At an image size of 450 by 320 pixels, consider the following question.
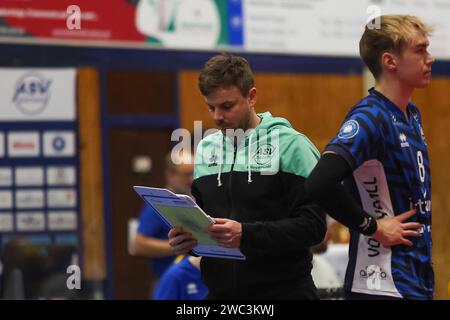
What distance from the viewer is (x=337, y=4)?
10602mm

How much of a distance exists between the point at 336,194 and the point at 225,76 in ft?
2.60

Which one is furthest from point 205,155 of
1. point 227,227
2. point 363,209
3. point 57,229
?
point 57,229

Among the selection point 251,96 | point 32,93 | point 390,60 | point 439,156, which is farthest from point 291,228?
Result: point 439,156

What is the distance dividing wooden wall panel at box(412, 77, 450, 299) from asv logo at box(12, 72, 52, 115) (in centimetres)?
442

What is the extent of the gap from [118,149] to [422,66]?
642cm

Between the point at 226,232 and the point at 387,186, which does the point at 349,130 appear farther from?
the point at 226,232

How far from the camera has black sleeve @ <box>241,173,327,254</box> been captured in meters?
4.00

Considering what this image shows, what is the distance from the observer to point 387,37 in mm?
3969

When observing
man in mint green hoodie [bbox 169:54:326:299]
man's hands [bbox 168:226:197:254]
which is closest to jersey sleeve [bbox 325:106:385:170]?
man in mint green hoodie [bbox 169:54:326:299]

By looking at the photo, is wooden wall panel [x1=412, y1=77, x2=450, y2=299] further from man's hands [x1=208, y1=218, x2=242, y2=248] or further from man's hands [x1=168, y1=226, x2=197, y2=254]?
man's hands [x1=208, y1=218, x2=242, y2=248]

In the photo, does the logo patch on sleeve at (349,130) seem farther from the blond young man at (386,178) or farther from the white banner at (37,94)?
the white banner at (37,94)

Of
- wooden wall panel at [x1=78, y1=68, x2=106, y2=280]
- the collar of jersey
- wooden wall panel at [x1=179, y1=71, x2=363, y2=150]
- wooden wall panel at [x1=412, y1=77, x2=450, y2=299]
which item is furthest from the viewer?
wooden wall panel at [x1=412, y1=77, x2=450, y2=299]

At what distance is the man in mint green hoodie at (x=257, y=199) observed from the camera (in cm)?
407

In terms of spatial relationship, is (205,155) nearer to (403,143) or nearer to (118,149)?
(403,143)
